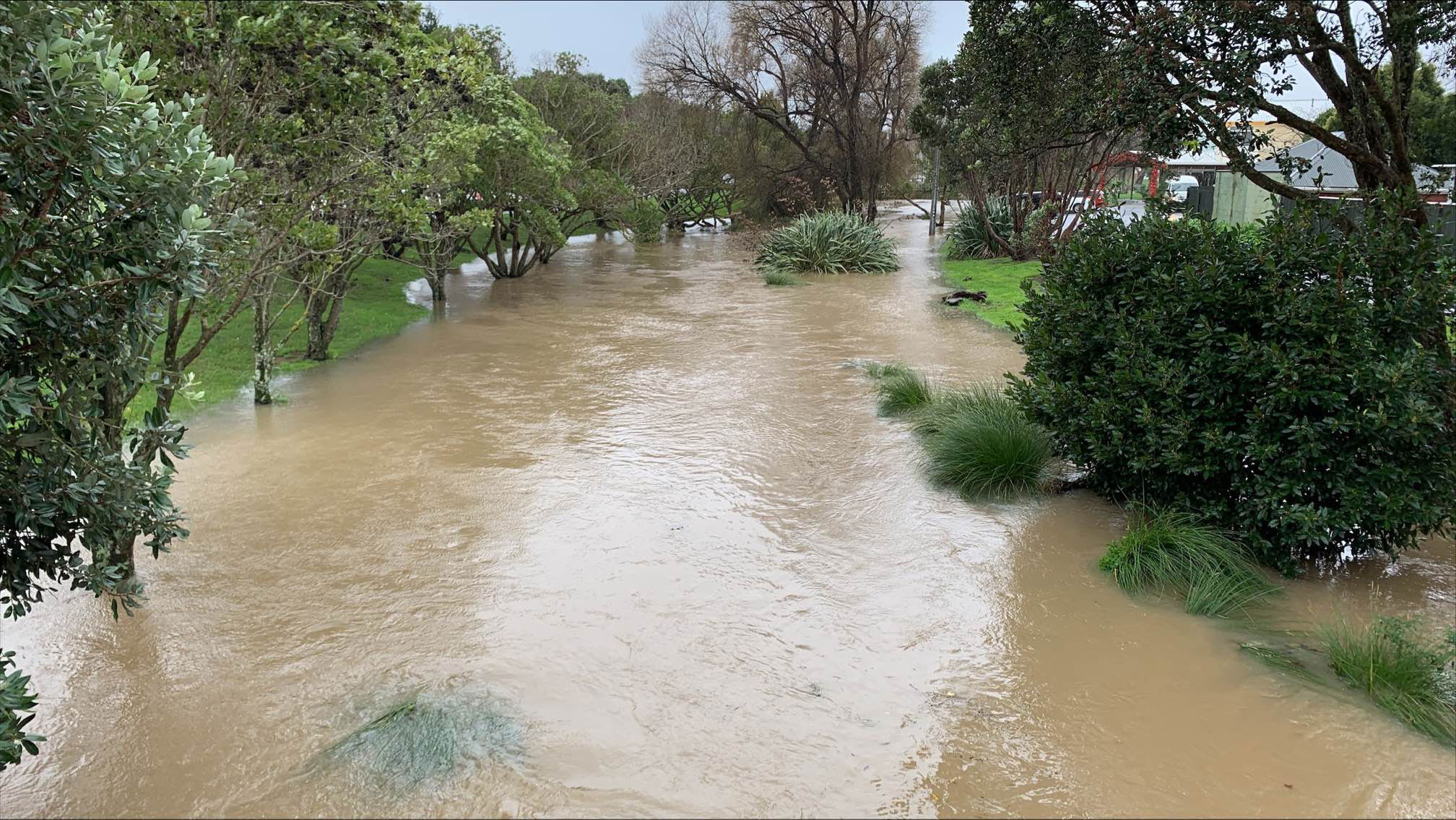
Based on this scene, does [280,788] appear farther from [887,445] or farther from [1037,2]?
[1037,2]

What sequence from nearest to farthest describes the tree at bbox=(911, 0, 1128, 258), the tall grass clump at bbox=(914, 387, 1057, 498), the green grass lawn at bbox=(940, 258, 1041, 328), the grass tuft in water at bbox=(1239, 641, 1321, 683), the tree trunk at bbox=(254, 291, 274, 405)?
the grass tuft in water at bbox=(1239, 641, 1321, 683)
the tree at bbox=(911, 0, 1128, 258)
the tall grass clump at bbox=(914, 387, 1057, 498)
the tree trunk at bbox=(254, 291, 274, 405)
the green grass lawn at bbox=(940, 258, 1041, 328)

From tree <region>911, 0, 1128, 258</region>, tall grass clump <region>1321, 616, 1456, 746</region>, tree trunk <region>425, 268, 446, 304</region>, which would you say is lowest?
tall grass clump <region>1321, 616, 1456, 746</region>

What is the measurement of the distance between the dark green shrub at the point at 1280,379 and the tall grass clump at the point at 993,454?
789 mm

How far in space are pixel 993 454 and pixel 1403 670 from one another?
3.36m

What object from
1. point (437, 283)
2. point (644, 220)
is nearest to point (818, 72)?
point (644, 220)

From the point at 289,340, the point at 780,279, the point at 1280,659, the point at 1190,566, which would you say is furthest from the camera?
the point at 780,279

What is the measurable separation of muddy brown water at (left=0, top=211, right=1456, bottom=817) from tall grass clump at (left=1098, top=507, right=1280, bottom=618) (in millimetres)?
135

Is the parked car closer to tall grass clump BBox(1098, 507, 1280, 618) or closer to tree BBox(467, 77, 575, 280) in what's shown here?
tree BBox(467, 77, 575, 280)

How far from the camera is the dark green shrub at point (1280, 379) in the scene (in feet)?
17.6

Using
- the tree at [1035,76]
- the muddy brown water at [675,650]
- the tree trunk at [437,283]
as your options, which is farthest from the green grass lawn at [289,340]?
the tree at [1035,76]

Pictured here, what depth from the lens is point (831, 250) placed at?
77.5 ft

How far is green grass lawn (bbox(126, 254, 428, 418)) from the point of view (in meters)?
10.8

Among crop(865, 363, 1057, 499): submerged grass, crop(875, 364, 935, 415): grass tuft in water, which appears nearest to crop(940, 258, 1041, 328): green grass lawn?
crop(875, 364, 935, 415): grass tuft in water

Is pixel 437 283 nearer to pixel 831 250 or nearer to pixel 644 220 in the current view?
pixel 831 250
